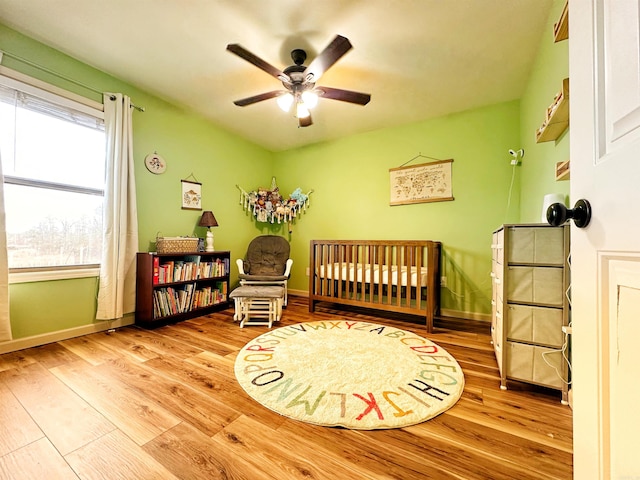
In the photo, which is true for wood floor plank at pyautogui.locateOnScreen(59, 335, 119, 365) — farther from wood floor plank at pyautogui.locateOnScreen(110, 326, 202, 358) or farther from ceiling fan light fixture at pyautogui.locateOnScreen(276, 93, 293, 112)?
ceiling fan light fixture at pyautogui.locateOnScreen(276, 93, 293, 112)

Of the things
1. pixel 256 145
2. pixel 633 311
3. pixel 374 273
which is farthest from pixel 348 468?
pixel 256 145

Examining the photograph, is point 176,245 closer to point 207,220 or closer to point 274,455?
point 207,220

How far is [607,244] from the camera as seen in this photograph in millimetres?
413

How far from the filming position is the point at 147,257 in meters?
2.47

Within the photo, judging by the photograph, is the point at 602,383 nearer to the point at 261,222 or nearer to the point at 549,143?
the point at 549,143

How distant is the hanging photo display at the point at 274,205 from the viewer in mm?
3971

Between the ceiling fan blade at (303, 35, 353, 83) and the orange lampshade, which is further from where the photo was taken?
the orange lampshade

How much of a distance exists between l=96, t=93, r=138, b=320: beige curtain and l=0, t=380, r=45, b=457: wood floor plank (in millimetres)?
1063

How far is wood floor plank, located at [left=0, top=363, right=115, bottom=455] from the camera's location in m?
1.12

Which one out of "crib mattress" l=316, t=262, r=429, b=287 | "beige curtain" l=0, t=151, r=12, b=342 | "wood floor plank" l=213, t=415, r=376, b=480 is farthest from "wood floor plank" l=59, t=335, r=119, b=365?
"crib mattress" l=316, t=262, r=429, b=287

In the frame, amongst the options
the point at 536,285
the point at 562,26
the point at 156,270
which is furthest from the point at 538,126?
the point at 156,270

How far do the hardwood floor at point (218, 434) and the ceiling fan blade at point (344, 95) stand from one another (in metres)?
2.21

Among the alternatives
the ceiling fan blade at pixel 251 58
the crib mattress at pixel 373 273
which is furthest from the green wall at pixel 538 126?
the ceiling fan blade at pixel 251 58

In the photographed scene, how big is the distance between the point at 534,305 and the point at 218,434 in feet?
5.84
